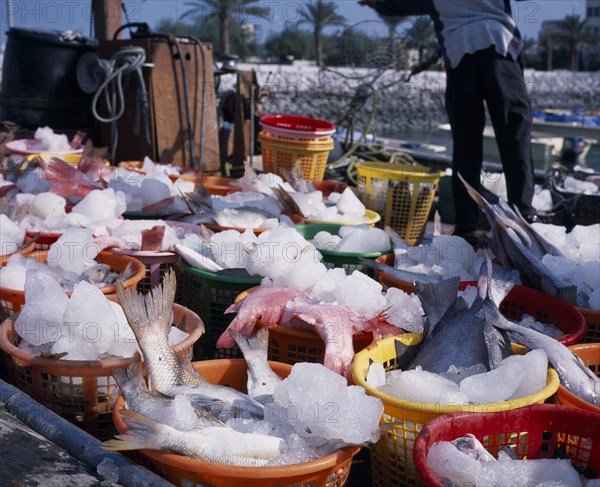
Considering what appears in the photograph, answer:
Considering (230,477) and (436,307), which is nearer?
(230,477)

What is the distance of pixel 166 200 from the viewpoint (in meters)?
4.84

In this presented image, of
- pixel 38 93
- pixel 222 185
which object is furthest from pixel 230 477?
pixel 38 93

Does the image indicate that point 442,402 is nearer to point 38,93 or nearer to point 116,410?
point 116,410

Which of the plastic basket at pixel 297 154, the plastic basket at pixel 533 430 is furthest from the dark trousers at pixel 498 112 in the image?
the plastic basket at pixel 533 430

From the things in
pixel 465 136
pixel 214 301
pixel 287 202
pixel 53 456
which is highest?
pixel 465 136

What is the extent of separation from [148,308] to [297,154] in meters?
4.29

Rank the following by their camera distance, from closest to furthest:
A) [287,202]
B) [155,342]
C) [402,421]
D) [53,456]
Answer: [53,456]
[402,421]
[155,342]
[287,202]

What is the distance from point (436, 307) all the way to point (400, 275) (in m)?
0.65

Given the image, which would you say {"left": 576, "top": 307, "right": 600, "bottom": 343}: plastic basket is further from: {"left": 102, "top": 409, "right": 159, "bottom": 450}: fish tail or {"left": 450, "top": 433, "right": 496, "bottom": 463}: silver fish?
{"left": 102, "top": 409, "right": 159, "bottom": 450}: fish tail

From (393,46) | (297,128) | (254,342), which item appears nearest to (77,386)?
(254,342)

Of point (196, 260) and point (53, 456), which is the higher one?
point (196, 260)

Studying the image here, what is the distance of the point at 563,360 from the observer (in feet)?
8.34

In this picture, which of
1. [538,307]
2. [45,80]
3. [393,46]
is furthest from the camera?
[393,46]

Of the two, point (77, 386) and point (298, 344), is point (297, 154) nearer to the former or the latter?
point (298, 344)
